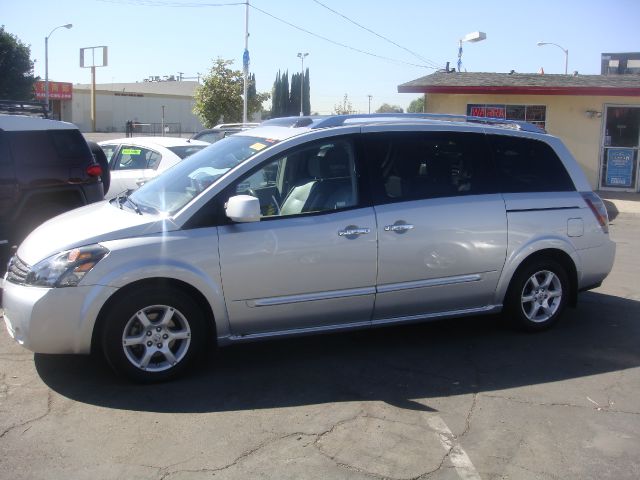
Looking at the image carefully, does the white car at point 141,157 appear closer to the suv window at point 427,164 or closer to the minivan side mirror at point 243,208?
the suv window at point 427,164

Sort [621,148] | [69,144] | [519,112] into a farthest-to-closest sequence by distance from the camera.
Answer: [519,112] < [621,148] < [69,144]

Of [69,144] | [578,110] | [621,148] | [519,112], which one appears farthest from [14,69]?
[69,144]

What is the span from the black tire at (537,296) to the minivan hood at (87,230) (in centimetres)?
298

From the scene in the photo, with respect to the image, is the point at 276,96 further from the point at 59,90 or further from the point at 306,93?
the point at 59,90

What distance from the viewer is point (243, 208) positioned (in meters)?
4.59

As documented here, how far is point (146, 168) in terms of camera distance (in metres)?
10.5

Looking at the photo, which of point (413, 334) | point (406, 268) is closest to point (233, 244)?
point (406, 268)

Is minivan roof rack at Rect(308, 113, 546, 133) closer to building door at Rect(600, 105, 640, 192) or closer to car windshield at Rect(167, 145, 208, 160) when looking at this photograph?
car windshield at Rect(167, 145, 208, 160)

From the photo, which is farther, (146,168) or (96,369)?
(146,168)

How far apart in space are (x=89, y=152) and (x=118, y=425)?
4927 mm

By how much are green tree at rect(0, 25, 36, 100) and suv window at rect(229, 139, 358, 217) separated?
45.7 m

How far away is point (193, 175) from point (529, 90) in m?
14.3

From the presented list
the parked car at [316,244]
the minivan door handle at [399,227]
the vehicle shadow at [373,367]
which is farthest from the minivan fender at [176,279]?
the minivan door handle at [399,227]

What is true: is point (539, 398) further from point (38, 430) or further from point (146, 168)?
point (146, 168)
